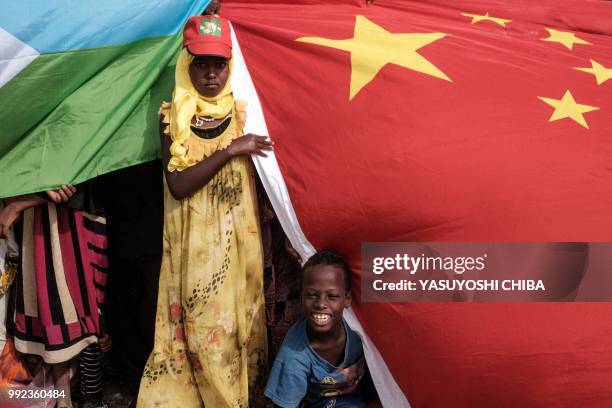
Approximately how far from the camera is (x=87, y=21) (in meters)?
A: 2.81

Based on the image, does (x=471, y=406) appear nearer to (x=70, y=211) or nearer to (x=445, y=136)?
(x=445, y=136)

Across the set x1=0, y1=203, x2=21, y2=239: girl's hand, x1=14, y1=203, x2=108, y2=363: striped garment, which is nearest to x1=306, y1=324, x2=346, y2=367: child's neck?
x1=14, y1=203, x2=108, y2=363: striped garment

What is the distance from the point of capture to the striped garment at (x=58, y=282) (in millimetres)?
2877

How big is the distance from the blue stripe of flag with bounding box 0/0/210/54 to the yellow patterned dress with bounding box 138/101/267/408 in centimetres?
36

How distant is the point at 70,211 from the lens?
292 centimetres

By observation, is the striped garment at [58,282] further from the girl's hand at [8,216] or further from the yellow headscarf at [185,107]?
the yellow headscarf at [185,107]

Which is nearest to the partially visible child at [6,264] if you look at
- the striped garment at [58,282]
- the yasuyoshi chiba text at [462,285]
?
the striped garment at [58,282]

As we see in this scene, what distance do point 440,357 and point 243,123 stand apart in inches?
44.6

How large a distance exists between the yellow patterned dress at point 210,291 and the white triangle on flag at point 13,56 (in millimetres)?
543

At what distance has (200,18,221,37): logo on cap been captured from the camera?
2.67 m

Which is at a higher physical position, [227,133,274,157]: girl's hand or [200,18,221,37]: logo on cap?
[200,18,221,37]: logo on cap

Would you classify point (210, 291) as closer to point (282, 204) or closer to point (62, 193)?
point (282, 204)

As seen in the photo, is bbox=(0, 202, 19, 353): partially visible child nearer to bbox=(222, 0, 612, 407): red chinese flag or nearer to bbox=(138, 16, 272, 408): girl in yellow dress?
bbox=(138, 16, 272, 408): girl in yellow dress

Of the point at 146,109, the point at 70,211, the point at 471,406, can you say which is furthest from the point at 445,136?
the point at 70,211
